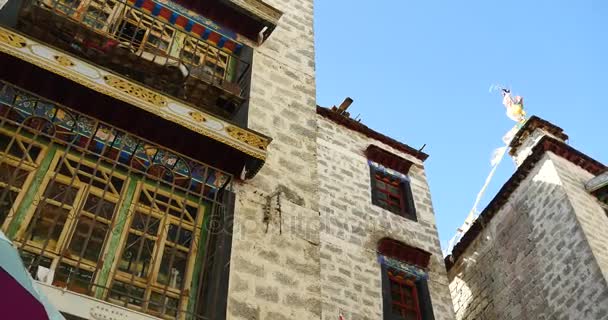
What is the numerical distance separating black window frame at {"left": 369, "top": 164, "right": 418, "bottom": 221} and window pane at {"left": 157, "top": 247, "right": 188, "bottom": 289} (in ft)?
22.1

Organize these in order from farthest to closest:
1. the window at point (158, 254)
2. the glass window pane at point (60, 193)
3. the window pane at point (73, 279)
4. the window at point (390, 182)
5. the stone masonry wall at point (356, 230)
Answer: the window at point (390, 182) → the stone masonry wall at point (356, 230) → the glass window pane at point (60, 193) → the window at point (158, 254) → the window pane at point (73, 279)

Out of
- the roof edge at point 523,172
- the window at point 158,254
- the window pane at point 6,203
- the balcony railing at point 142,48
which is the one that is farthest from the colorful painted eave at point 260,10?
the roof edge at point 523,172

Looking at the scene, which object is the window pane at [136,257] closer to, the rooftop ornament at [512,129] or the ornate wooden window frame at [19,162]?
the ornate wooden window frame at [19,162]

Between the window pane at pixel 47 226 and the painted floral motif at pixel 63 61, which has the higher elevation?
the painted floral motif at pixel 63 61

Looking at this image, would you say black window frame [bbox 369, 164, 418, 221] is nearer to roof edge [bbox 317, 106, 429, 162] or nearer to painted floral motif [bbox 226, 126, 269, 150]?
roof edge [bbox 317, 106, 429, 162]

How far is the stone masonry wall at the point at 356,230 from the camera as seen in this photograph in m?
10.1

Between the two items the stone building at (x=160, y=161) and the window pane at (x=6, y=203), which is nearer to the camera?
the window pane at (x=6, y=203)

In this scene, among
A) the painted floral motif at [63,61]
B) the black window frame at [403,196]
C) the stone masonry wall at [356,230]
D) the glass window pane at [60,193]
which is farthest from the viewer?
the black window frame at [403,196]

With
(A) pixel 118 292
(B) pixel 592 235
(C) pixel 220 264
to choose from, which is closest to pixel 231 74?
(C) pixel 220 264

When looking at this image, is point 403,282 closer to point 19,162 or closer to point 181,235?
point 181,235

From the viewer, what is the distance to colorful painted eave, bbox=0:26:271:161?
6164 millimetres

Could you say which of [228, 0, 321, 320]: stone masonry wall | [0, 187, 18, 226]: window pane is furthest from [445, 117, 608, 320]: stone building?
[0, 187, 18, 226]: window pane

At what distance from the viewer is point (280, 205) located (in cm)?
678

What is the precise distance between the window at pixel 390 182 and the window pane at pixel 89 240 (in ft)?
23.9
